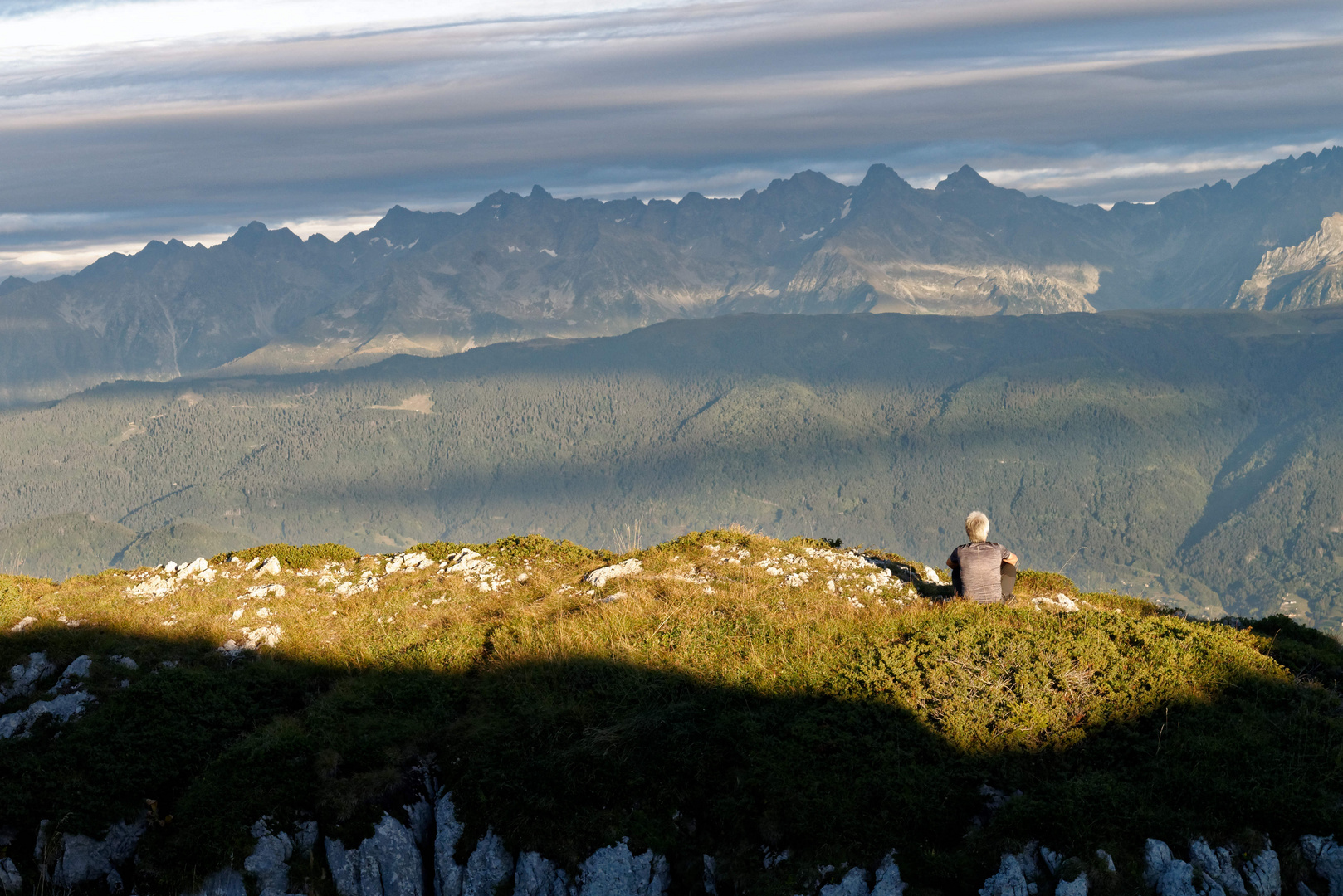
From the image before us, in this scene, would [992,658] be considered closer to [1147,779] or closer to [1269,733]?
[1147,779]

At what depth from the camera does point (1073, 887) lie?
12.9 meters

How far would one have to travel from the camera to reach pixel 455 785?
15.7 meters

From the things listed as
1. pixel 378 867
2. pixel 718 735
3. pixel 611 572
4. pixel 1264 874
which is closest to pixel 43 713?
pixel 378 867

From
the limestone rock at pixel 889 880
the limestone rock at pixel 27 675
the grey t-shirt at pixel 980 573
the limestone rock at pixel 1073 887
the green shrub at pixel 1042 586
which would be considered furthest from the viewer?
the green shrub at pixel 1042 586

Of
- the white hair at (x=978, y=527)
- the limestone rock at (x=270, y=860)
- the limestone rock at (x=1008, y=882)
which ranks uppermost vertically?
the white hair at (x=978, y=527)

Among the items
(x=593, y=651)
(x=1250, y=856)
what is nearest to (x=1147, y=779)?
(x=1250, y=856)

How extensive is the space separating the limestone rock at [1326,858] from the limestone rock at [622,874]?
9072 millimetres

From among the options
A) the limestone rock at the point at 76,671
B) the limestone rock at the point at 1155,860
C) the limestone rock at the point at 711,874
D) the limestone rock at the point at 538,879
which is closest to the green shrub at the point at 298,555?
the limestone rock at the point at 76,671

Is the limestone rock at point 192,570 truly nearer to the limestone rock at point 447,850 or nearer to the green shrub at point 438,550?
the green shrub at point 438,550

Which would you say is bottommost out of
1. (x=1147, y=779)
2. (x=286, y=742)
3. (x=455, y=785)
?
(x=1147, y=779)

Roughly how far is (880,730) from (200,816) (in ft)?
36.3

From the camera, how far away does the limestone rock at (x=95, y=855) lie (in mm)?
15070

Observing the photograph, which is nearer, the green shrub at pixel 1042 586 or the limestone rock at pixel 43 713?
the limestone rock at pixel 43 713

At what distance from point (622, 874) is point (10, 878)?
9476 mm
